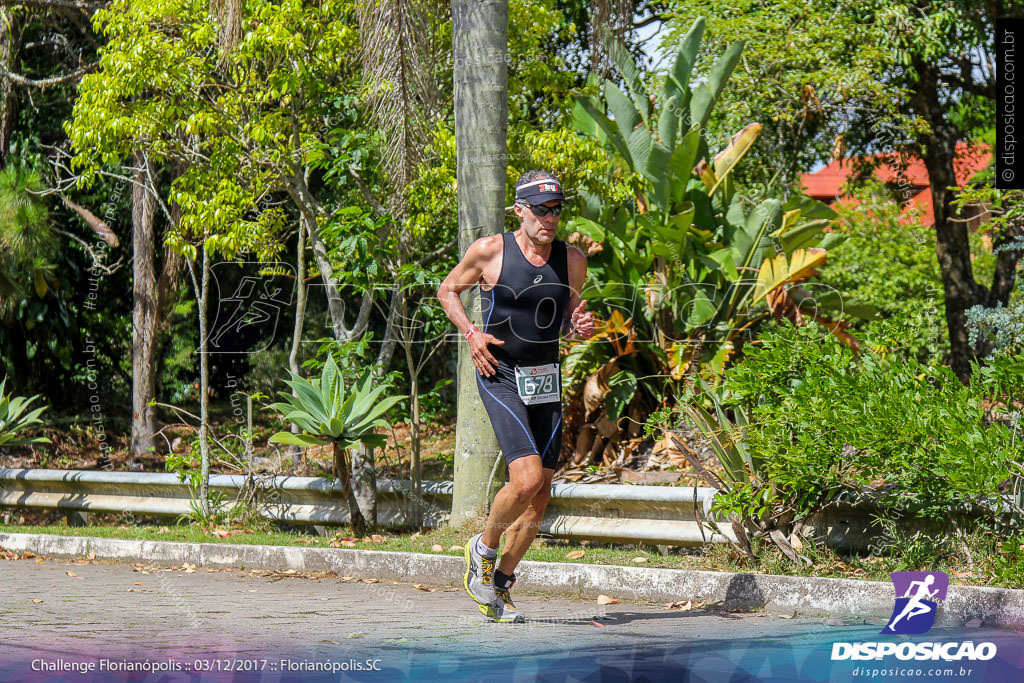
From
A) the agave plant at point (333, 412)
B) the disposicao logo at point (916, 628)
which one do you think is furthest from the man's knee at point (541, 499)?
the agave plant at point (333, 412)

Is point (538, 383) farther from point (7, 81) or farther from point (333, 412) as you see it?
point (7, 81)

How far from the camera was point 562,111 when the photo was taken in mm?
11594

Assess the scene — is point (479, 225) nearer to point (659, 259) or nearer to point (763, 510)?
point (763, 510)

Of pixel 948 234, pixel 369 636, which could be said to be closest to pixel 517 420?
pixel 369 636

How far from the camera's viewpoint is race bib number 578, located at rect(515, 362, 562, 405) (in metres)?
5.90

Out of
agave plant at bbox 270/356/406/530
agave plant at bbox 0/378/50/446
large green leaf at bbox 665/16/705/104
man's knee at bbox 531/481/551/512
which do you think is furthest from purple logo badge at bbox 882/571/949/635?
agave plant at bbox 0/378/50/446

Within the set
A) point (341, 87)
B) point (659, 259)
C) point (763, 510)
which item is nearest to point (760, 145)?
point (659, 259)

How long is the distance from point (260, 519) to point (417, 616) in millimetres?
4272

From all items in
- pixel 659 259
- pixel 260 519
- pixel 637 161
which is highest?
pixel 637 161

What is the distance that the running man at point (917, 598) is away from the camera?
5.72 metres

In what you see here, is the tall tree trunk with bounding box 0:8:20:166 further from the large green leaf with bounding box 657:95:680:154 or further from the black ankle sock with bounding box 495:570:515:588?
the black ankle sock with bounding box 495:570:515:588

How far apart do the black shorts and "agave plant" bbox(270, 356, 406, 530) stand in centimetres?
281

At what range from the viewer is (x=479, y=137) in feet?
27.1

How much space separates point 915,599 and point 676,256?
594 cm
